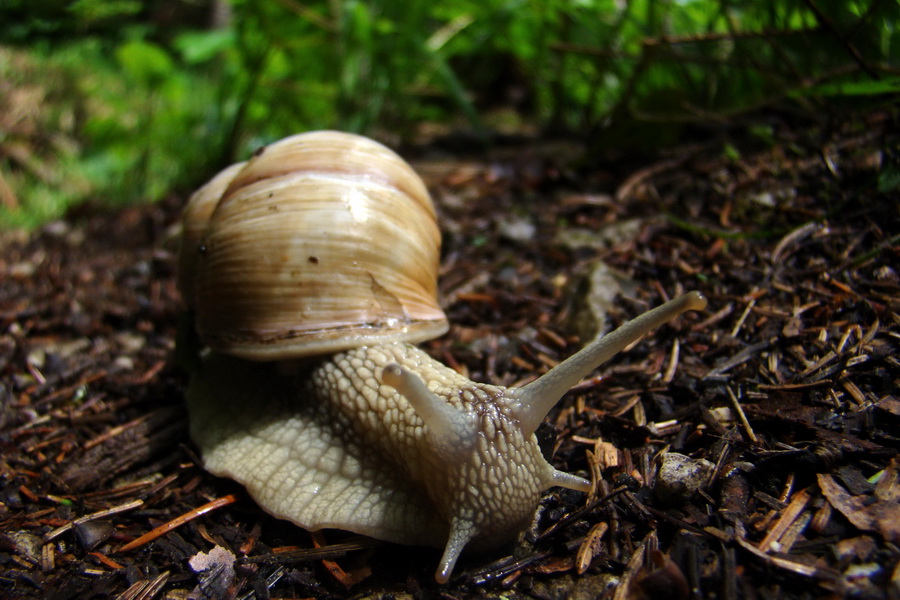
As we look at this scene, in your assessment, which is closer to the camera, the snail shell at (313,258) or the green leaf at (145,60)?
the snail shell at (313,258)

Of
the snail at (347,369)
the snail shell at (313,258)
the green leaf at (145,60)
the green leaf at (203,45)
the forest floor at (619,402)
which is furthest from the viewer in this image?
the green leaf at (145,60)

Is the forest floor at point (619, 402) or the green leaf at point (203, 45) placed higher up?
the green leaf at point (203, 45)

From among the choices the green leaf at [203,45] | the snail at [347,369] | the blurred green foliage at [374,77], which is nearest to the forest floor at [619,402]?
the snail at [347,369]

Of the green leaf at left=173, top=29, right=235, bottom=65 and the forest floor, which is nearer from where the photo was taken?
the forest floor

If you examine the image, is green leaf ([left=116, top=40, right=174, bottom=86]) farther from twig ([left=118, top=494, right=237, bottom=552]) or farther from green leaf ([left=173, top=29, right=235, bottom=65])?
twig ([left=118, top=494, right=237, bottom=552])

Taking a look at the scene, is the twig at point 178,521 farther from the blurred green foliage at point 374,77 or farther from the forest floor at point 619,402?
the blurred green foliage at point 374,77

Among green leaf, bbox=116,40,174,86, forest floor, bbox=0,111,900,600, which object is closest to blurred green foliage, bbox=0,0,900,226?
green leaf, bbox=116,40,174,86

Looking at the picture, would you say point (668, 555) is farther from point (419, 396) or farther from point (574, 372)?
point (419, 396)

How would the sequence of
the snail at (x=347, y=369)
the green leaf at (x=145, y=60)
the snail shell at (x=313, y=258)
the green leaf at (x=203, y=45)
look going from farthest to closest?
the green leaf at (x=145, y=60) < the green leaf at (x=203, y=45) < the snail shell at (x=313, y=258) < the snail at (x=347, y=369)
